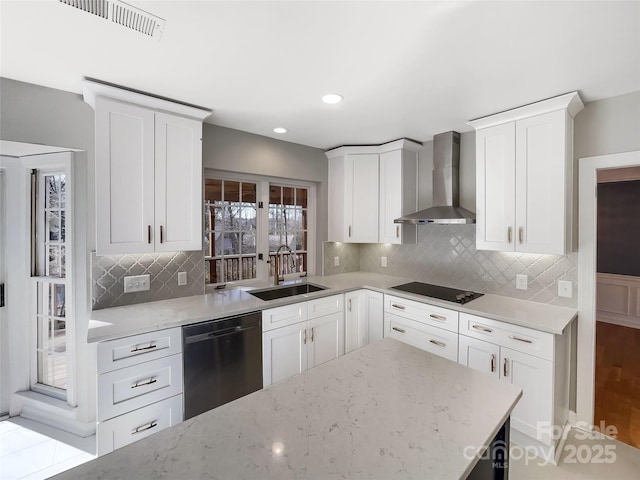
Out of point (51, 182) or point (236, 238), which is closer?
point (51, 182)

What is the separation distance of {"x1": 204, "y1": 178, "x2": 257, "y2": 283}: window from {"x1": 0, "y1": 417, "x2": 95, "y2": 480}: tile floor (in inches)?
57.6

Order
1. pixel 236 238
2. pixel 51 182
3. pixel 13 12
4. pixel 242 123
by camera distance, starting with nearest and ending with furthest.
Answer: pixel 13 12, pixel 51 182, pixel 242 123, pixel 236 238

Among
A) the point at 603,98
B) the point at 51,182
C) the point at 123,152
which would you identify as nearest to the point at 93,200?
the point at 123,152

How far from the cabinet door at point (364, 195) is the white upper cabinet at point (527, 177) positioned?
1.12 meters

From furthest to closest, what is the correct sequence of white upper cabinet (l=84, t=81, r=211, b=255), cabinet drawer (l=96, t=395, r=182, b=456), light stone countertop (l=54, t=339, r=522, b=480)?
1. white upper cabinet (l=84, t=81, r=211, b=255)
2. cabinet drawer (l=96, t=395, r=182, b=456)
3. light stone countertop (l=54, t=339, r=522, b=480)

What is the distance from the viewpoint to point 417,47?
1448mm

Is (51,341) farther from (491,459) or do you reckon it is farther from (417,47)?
(417,47)

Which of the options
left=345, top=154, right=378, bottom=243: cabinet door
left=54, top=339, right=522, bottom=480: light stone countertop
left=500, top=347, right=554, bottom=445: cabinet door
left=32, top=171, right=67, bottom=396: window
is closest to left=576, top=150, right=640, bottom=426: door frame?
left=500, top=347, right=554, bottom=445: cabinet door

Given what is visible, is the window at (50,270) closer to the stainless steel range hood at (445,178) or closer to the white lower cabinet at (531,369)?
the stainless steel range hood at (445,178)

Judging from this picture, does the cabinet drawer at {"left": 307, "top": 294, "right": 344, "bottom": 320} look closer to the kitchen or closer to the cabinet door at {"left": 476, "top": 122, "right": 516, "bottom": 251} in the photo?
the kitchen

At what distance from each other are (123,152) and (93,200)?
1.52 feet

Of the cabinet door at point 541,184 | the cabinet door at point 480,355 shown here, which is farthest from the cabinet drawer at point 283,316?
the cabinet door at point 541,184

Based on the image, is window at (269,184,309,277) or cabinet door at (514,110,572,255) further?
window at (269,184,309,277)

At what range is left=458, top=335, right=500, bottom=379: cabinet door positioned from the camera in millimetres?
2057
